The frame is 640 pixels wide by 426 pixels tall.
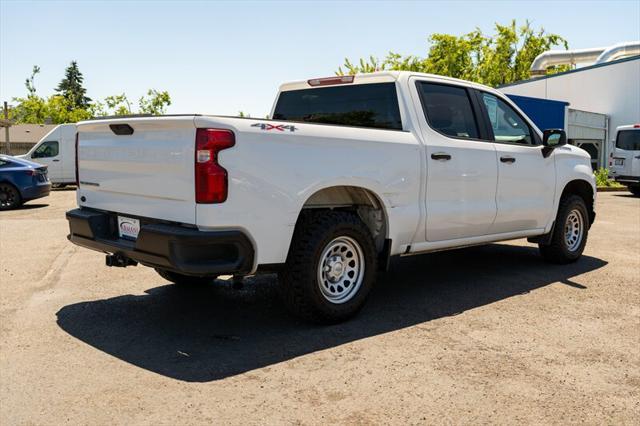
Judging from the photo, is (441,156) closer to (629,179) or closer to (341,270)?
(341,270)

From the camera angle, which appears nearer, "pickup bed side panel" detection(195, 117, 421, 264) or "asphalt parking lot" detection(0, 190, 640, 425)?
"asphalt parking lot" detection(0, 190, 640, 425)

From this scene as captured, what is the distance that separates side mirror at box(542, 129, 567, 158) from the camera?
6.81 m

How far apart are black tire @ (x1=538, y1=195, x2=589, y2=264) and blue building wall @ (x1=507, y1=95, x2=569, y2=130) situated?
18560mm

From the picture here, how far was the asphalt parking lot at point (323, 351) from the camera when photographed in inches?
134

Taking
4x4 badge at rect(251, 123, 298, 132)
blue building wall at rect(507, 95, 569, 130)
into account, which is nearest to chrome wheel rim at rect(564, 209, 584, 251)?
4x4 badge at rect(251, 123, 298, 132)

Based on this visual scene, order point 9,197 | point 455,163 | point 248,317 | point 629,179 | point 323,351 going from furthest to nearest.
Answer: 1. point 629,179
2. point 9,197
3. point 455,163
4. point 248,317
5. point 323,351

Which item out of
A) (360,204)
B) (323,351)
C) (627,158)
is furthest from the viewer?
(627,158)

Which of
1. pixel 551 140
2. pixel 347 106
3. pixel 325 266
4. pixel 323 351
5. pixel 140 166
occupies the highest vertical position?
pixel 347 106

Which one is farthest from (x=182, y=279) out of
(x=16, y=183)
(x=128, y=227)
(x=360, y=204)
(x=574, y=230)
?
(x=16, y=183)

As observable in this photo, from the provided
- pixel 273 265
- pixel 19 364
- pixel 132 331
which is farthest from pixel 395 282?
pixel 19 364

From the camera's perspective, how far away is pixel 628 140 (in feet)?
65.1

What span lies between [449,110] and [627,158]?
1612cm

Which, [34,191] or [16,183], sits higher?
[16,183]

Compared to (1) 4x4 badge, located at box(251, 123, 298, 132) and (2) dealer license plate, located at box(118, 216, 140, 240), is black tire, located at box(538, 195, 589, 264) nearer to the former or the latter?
A: (1) 4x4 badge, located at box(251, 123, 298, 132)
